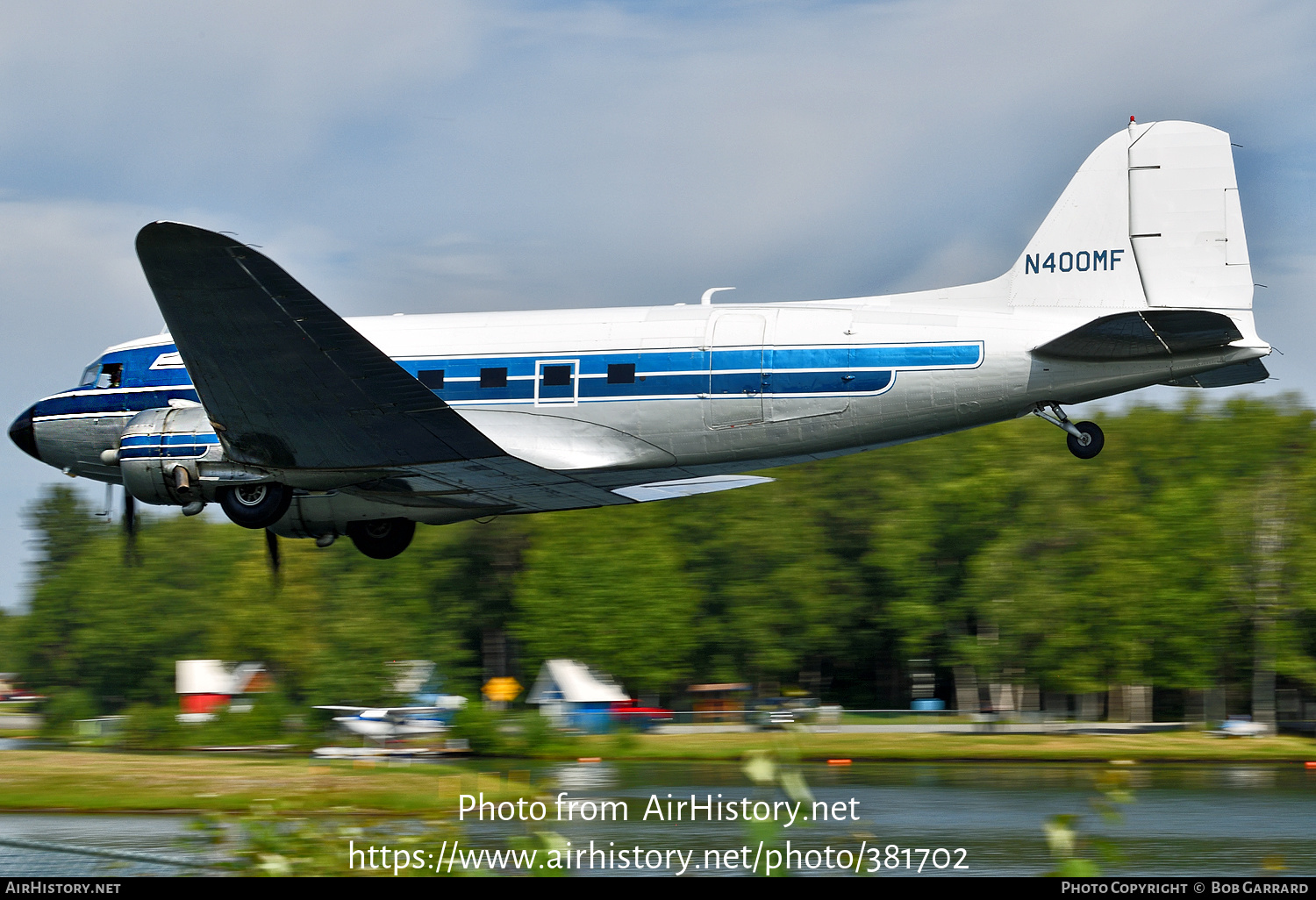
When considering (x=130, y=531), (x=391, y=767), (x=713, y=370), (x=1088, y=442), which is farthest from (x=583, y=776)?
(x=1088, y=442)

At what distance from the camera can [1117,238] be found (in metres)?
20.5

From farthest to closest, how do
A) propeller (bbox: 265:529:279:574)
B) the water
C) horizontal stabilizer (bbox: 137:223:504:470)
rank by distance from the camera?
the water < propeller (bbox: 265:529:279:574) < horizontal stabilizer (bbox: 137:223:504:470)

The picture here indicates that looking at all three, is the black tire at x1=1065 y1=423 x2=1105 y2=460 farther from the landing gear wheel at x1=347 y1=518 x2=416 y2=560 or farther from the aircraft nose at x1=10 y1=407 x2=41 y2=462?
the aircraft nose at x1=10 y1=407 x2=41 y2=462

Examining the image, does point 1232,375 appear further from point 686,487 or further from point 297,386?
point 297,386

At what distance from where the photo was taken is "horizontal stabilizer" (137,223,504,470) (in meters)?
16.7

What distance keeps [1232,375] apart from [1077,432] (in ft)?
7.36

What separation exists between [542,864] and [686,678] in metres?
65.3

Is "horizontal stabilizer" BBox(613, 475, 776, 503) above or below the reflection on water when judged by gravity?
above

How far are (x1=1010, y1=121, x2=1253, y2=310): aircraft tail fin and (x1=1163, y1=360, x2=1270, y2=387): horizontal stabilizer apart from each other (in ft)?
3.63

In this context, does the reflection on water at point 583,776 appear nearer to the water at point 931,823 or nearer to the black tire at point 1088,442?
the water at point 931,823

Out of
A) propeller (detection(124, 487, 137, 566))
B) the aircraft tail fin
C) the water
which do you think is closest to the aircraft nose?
propeller (detection(124, 487, 137, 566))

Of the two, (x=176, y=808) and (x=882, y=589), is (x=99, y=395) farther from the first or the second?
(x=882, y=589)

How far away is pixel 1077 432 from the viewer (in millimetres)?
19625
